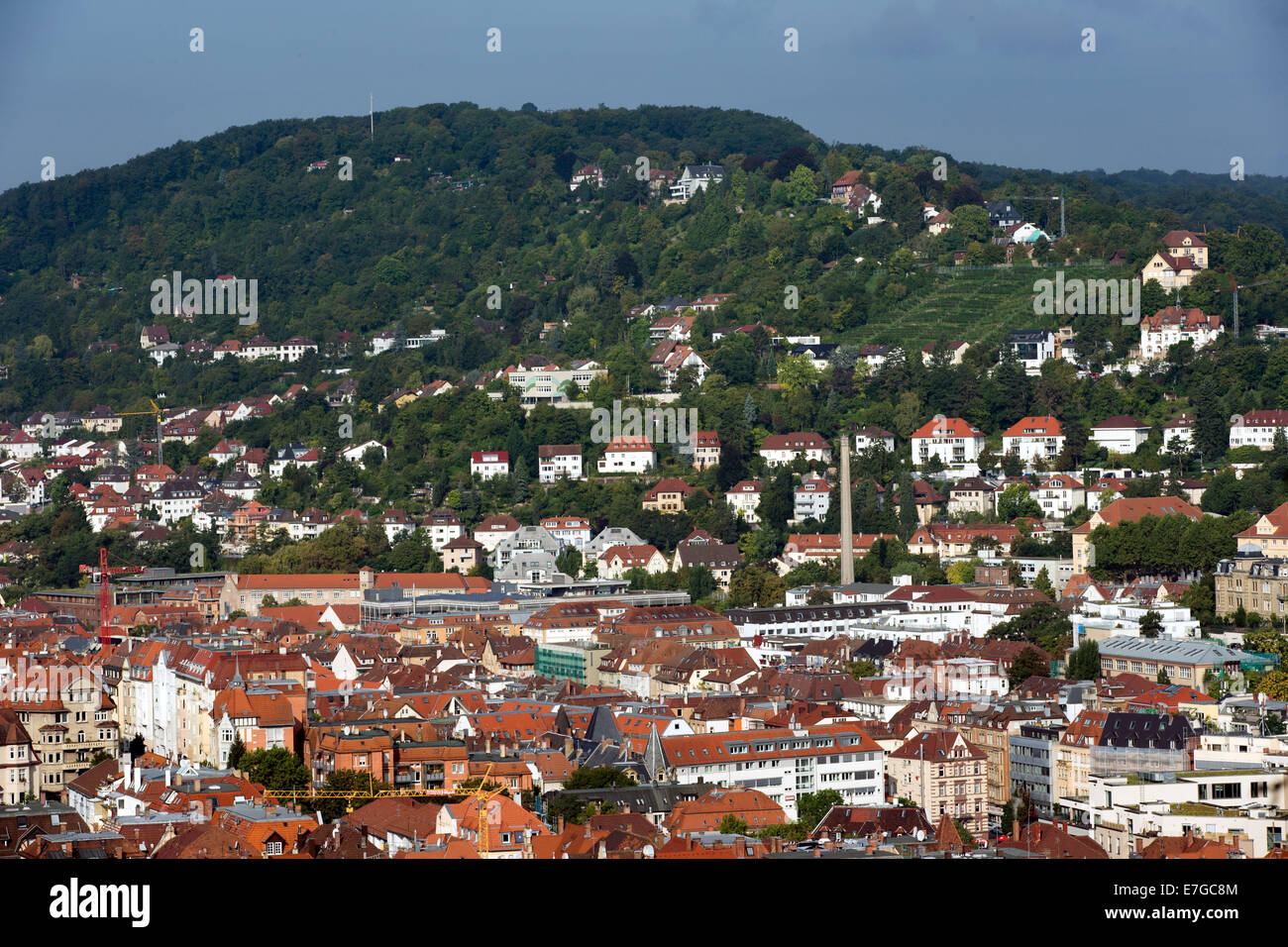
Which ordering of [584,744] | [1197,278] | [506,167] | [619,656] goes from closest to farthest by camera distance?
[584,744]
[619,656]
[1197,278]
[506,167]

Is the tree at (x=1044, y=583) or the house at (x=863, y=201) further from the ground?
the house at (x=863, y=201)

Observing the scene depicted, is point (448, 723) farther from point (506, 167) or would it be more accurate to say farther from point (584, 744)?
point (506, 167)

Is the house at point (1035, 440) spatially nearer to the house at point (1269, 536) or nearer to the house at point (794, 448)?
the house at point (794, 448)

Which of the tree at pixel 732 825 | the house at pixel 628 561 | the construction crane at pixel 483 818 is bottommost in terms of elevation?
the tree at pixel 732 825

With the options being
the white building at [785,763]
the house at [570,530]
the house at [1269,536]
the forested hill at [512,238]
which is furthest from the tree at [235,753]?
the forested hill at [512,238]

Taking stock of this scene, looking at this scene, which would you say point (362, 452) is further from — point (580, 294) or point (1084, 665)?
point (1084, 665)
